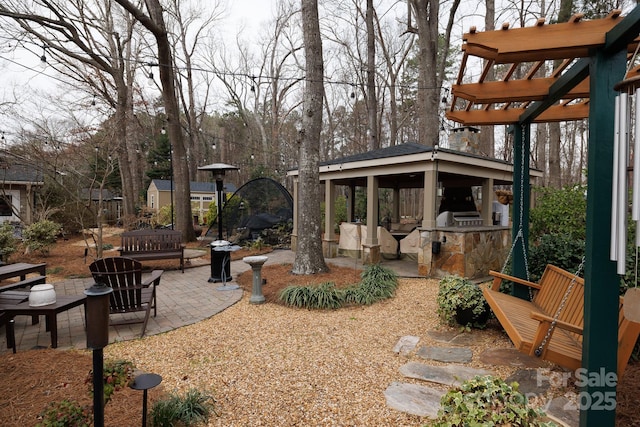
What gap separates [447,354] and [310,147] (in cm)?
420

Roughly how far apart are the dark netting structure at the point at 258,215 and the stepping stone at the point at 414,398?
8.26 metres

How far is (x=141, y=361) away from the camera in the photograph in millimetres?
3119

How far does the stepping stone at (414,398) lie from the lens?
233 centimetres

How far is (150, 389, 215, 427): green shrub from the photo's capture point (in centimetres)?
209

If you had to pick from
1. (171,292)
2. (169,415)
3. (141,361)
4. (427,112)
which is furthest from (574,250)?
(427,112)

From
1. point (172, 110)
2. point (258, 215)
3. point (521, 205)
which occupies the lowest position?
point (258, 215)

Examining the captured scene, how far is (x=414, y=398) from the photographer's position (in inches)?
98.3

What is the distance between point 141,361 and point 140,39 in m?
17.5

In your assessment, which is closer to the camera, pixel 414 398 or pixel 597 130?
pixel 597 130

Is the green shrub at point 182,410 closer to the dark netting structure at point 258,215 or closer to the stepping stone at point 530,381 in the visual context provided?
the stepping stone at point 530,381

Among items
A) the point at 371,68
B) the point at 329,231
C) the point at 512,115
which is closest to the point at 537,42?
the point at 512,115

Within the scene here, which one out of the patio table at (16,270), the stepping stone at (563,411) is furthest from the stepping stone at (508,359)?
the patio table at (16,270)

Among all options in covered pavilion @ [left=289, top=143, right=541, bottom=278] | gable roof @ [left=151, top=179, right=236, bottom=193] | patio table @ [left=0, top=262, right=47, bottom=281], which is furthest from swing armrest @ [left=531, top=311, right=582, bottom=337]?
gable roof @ [left=151, top=179, right=236, bottom=193]

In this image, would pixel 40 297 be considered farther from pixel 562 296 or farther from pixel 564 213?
pixel 564 213
